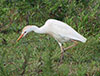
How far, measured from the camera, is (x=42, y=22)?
6887mm

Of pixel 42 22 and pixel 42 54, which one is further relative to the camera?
pixel 42 22

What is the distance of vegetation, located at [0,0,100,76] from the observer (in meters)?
5.49

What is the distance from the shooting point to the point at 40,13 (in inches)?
272

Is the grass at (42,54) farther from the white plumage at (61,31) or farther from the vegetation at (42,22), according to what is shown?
the white plumage at (61,31)

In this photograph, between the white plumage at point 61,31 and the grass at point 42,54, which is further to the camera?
the white plumage at point 61,31

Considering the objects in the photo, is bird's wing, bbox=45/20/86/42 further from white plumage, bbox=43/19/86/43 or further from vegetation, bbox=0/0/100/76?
vegetation, bbox=0/0/100/76

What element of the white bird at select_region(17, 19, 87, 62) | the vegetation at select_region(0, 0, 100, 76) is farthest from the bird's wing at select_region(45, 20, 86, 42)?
the vegetation at select_region(0, 0, 100, 76)

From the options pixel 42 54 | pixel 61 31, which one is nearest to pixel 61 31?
pixel 61 31

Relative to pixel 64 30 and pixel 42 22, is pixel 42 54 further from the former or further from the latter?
pixel 42 22

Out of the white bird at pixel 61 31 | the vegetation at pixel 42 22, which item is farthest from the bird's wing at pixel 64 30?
the vegetation at pixel 42 22

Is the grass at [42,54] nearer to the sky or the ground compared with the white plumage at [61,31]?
nearer to the ground

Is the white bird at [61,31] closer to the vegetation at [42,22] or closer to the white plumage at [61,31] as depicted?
the white plumage at [61,31]

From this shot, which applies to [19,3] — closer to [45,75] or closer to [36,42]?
[36,42]

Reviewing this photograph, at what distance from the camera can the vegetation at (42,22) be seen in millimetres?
5488
